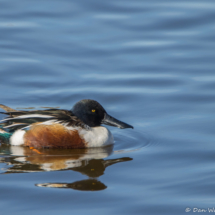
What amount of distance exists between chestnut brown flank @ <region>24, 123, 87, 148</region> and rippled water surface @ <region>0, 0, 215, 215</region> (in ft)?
0.52

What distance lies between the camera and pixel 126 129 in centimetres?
877

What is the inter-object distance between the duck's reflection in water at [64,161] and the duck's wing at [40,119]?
1.21 feet

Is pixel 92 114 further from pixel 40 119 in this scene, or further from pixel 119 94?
pixel 119 94

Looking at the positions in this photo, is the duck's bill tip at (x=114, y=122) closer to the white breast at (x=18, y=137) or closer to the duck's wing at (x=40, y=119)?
the duck's wing at (x=40, y=119)

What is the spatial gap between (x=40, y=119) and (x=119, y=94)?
2431 mm

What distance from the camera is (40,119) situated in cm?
800

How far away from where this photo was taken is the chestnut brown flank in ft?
26.2

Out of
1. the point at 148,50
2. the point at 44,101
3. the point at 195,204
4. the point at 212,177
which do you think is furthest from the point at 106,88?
the point at 195,204

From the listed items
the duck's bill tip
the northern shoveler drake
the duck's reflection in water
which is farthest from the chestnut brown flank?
the duck's bill tip

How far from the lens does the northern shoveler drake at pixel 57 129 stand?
7.98m

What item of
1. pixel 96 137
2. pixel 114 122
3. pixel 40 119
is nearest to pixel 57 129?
pixel 40 119

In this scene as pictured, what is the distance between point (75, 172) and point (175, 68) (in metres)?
5.00

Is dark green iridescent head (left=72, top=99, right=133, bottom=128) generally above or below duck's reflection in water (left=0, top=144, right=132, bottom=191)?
above

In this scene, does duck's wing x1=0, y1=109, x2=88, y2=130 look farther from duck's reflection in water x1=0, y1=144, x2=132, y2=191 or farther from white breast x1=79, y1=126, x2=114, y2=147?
duck's reflection in water x1=0, y1=144, x2=132, y2=191
